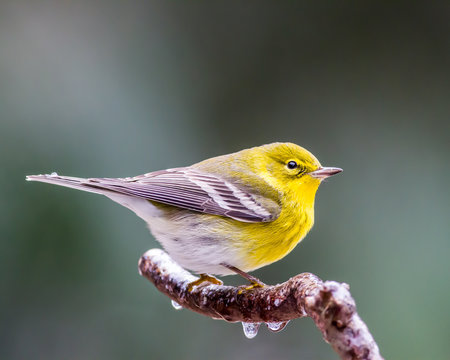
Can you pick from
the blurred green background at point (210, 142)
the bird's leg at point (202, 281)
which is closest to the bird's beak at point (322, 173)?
the bird's leg at point (202, 281)

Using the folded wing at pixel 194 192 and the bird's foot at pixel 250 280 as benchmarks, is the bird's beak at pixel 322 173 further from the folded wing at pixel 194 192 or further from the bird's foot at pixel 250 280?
the bird's foot at pixel 250 280

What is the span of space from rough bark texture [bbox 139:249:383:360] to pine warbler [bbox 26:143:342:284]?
18cm

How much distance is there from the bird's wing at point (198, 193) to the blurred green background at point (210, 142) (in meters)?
0.81

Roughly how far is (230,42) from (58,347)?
120 inches

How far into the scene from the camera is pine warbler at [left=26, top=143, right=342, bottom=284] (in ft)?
9.45

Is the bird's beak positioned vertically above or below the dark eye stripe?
below

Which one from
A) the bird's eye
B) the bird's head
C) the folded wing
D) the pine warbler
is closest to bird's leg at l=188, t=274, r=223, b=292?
the pine warbler

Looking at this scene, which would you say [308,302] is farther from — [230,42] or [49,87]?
[230,42]

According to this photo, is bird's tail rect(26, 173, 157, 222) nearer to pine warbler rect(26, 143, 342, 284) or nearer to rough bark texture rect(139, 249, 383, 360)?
pine warbler rect(26, 143, 342, 284)

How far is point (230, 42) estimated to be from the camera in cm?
510

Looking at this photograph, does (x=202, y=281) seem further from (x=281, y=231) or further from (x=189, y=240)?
(x=281, y=231)

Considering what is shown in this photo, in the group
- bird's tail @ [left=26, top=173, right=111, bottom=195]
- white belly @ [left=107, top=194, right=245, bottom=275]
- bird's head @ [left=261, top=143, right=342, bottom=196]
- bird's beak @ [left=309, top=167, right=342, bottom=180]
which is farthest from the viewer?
bird's head @ [left=261, top=143, right=342, bottom=196]

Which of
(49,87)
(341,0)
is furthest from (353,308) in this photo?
(341,0)

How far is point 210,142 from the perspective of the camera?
4.57 metres
